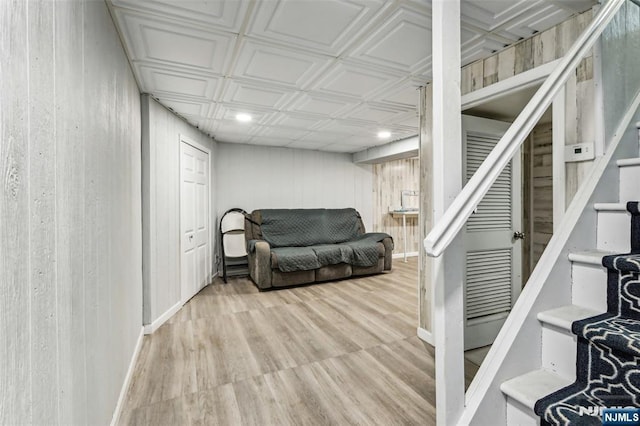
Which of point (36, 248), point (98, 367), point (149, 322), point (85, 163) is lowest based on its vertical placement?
point (149, 322)

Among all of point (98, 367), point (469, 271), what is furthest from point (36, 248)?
point (469, 271)

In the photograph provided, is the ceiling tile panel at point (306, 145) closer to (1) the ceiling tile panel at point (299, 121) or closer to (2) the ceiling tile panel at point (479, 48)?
(1) the ceiling tile panel at point (299, 121)

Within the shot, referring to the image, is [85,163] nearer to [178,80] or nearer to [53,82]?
[53,82]

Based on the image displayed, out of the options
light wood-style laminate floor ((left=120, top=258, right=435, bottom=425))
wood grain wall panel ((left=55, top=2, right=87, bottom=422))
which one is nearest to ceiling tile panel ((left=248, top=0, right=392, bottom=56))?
wood grain wall panel ((left=55, top=2, right=87, bottom=422))

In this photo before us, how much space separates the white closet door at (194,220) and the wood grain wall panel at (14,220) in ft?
9.27

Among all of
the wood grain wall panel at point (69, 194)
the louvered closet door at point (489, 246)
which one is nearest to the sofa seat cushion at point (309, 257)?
the louvered closet door at point (489, 246)

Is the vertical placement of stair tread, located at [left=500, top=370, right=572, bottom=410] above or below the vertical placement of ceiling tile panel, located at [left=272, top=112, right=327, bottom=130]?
below

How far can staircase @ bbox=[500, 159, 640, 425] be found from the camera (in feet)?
2.81

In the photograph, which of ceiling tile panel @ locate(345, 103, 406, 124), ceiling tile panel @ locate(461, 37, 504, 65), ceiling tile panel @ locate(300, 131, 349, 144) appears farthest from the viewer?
ceiling tile panel @ locate(300, 131, 349, 144)

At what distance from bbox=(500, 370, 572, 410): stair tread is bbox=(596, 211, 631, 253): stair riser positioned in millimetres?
612

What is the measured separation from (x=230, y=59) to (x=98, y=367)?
1981mm

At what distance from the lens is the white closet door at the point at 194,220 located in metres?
3.46

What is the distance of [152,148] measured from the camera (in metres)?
2.76

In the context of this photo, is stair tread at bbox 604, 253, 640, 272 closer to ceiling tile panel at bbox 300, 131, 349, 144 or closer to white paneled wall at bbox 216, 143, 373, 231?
ceiling tile panel at bbox 300, 131, 349, 144
